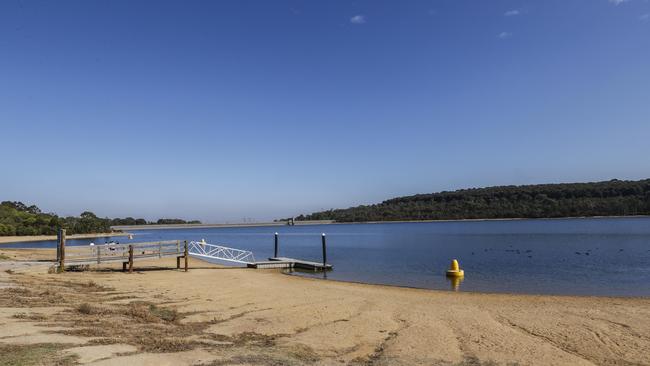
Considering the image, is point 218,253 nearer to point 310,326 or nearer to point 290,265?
point 290,265

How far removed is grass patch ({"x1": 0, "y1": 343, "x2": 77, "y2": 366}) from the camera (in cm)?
A: 663

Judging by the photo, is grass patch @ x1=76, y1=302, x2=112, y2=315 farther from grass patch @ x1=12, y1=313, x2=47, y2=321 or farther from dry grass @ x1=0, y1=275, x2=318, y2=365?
grass patch @ x1=12, y1=313, x2=47, y2=321

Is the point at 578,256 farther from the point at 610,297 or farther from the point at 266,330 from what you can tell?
the point at 266,330

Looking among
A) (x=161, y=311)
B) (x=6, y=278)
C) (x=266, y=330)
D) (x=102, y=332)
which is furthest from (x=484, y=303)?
(x=6, y=278)

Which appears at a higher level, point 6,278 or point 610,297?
point 6,278

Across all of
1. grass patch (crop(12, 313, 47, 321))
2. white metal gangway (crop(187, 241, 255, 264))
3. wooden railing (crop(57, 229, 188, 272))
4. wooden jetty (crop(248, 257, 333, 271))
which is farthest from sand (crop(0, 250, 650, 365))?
wooden jetty (crop(248, 257, 333, 271))

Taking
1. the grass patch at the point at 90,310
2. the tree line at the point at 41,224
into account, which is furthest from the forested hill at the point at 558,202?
the grass patch at the point at 90,310

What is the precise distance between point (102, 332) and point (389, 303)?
10.7 meters

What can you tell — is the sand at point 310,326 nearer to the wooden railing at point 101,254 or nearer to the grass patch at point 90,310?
the grass patch at point 90,310

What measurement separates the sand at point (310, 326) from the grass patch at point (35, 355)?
6 cm

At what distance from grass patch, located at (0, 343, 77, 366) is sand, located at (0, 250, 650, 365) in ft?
0.19

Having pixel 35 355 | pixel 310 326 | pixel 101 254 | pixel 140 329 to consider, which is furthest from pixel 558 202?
pixel 35 355

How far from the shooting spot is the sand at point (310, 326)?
8359 millimetres

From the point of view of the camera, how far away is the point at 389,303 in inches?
685
